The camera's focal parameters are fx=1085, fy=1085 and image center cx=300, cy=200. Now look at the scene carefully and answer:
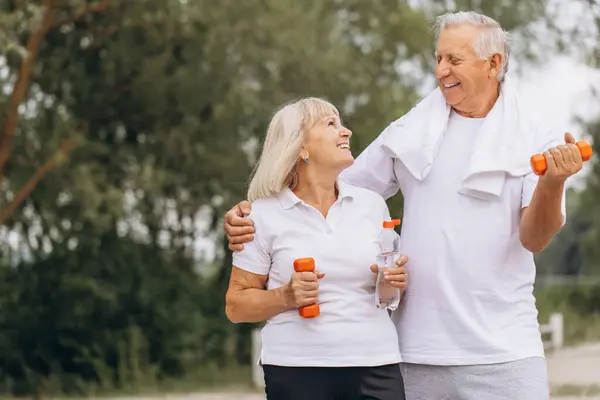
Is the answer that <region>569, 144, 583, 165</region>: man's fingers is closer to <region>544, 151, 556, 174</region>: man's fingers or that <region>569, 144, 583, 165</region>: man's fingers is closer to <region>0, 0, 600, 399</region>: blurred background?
<region>544, 151, 556, 174</region>: man's fingers

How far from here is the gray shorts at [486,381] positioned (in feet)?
9.82

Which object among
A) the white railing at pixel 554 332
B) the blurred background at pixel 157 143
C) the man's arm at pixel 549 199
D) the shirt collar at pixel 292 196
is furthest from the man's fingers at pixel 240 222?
the white railing at pixel 554 332

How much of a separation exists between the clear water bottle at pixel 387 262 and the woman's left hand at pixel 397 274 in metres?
0.01

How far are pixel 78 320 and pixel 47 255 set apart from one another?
0.90 m

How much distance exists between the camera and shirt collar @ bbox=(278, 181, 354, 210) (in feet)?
10.1

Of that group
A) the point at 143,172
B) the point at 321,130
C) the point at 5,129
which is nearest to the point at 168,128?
the point at 143,172

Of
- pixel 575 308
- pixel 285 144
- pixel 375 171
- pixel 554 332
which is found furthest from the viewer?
pixel 575 308

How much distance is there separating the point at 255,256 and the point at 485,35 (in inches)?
36.2

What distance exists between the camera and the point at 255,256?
120 inches

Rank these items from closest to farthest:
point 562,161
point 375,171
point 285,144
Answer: point 562,161 < point 285,144 < point 375,171

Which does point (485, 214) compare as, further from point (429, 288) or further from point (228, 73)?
point (228, 73)

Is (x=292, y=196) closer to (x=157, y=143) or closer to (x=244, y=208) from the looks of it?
(x=244, y=208)

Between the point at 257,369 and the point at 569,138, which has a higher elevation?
the point at 569,138

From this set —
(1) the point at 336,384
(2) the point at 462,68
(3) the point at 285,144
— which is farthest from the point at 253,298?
(2) the point at 462,68
